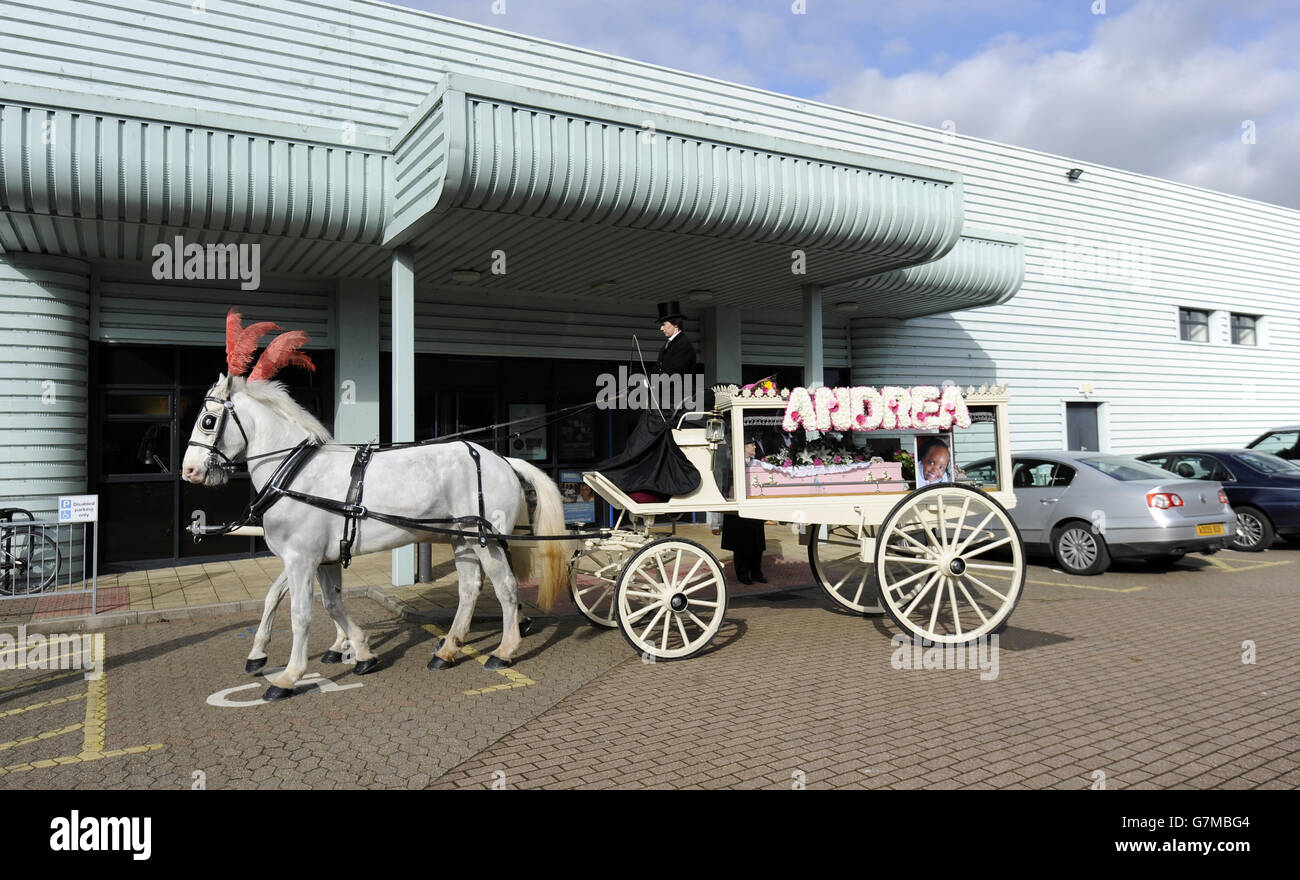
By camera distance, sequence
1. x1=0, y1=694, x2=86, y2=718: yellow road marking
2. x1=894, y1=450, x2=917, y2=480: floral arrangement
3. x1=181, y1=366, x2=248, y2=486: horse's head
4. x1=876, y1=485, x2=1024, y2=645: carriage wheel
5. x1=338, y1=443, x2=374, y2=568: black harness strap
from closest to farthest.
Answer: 1. x1=0, y1=694, x2=86, y2=718: yellow road marking
2. x1=181, y1=366, x2=248, y2=486: horse's head
3. x1=338, y1=443, x2=374, y2=568: black harness strap
4. x1=876, y1=485, x2=1024, y2=645: carriage wheel
5. x1=894, y1=450, x2=917, y2=480: floral arrangement

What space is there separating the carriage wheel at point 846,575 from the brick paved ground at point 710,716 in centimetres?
52

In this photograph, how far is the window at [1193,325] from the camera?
856 inches

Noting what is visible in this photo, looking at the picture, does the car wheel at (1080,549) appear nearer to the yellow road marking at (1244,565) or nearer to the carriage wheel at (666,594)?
the yellow road marking at (1244,565)

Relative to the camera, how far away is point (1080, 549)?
33.5 feet

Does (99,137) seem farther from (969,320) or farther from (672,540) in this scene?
(969,320)

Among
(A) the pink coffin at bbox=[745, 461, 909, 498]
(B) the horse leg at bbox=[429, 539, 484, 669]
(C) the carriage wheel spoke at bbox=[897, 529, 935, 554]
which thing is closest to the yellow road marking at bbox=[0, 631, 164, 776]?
(B) the horse leg at bbox=[429, 539, 484, 669]

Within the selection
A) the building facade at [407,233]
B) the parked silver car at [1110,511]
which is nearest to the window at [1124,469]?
the parked silver car at [1110,511]

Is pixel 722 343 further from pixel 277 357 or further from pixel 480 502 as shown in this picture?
pixel 277 357

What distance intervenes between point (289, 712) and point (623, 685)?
7.05 ft

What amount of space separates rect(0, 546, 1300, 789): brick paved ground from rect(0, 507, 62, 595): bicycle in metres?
2.84

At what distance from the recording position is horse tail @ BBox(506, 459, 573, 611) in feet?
21.2

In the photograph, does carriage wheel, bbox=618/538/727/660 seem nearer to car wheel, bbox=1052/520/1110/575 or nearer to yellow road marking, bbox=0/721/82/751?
yellow road marking, bbox=0/721/82/751
